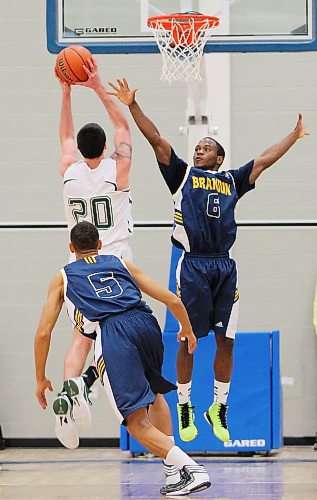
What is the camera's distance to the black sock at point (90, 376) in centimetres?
768

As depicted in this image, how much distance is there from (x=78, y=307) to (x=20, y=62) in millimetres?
5365

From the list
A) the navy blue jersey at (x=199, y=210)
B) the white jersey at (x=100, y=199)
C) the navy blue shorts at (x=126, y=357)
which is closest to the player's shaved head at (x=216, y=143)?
the navy blue jersey at (x=199, y=210)

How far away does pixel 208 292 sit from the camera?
7.77 m

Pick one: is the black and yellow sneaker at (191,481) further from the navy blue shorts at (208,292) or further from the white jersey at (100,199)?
the white jersey at (100,199)

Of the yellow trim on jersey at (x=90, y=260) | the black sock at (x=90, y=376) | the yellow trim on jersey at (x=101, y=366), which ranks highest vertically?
the yellow trim on jersey at (x=90, y=260)

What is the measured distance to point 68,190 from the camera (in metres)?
8.02

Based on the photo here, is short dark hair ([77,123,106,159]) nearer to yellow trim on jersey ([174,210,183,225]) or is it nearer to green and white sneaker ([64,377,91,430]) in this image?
yellow trim on jersey ([174,210,183,225])

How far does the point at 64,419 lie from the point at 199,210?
176 cm

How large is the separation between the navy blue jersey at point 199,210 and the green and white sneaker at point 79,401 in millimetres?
1270

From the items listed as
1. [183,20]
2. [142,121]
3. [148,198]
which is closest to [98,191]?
[142,121]

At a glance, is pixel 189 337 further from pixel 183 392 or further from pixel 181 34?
pixel 181 34

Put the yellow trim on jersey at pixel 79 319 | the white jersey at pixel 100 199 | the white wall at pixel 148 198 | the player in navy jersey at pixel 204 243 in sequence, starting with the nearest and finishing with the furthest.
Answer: the yellow trim on jersey at pixel 79 319 → the player in navy jersey at pixel 204 243 → the white jersey at pixel 100 199 → the white wall at pixel 148 198

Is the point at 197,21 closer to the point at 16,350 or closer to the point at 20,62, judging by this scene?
the point at 20,62

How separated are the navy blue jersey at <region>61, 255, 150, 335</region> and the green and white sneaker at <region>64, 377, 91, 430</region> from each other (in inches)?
15.8
